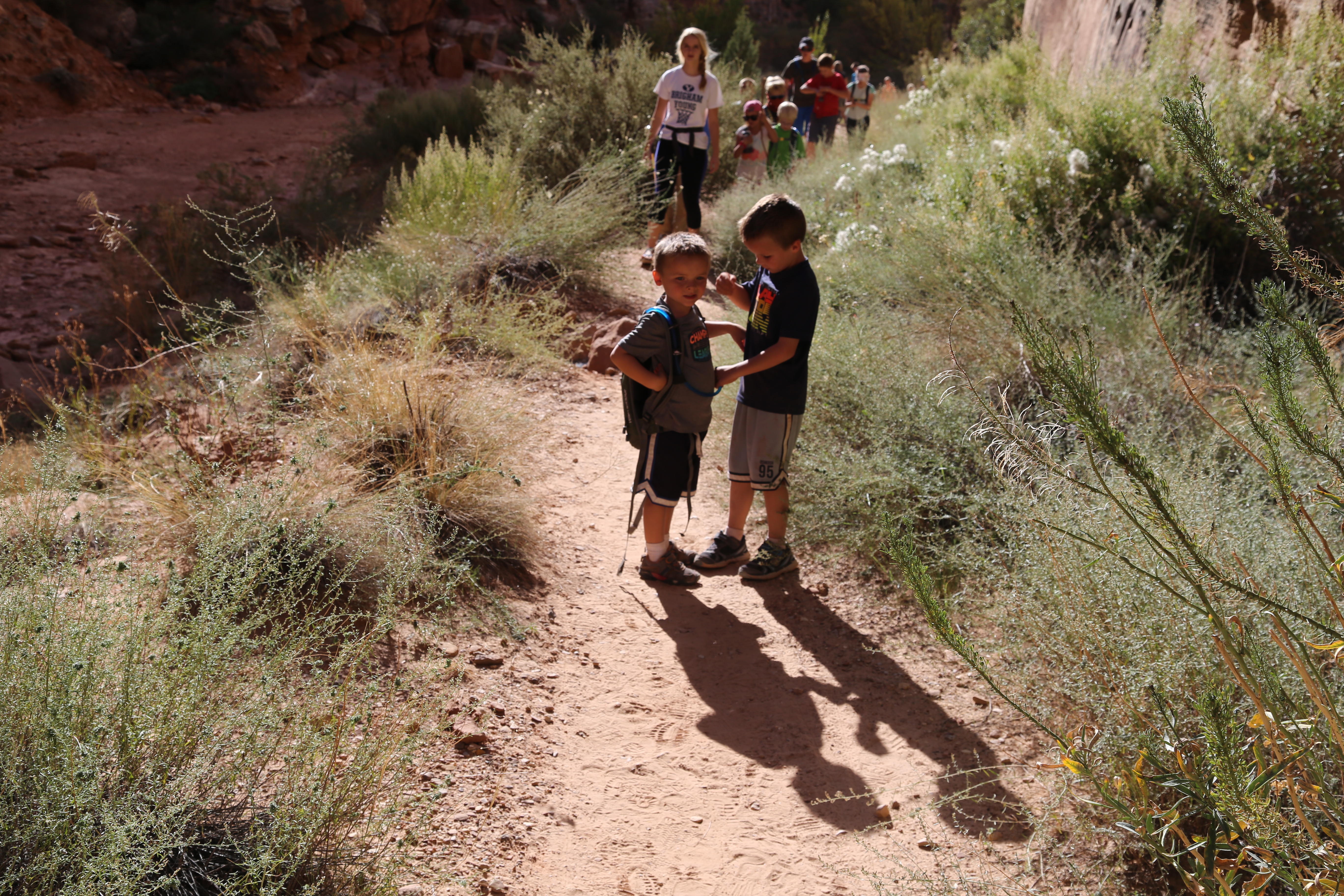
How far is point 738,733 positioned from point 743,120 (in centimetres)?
917

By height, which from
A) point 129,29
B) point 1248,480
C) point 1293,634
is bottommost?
point 129,29

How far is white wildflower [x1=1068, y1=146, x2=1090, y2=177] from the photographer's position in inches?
220

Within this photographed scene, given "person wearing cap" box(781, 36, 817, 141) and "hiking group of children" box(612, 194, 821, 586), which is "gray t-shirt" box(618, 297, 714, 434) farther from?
"person wearing cap" box(781, 36, 817, 141)

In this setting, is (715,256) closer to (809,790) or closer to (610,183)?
(610,183)

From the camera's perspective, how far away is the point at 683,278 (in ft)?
10.7

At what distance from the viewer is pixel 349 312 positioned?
536 cm

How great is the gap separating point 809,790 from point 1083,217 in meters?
4.48

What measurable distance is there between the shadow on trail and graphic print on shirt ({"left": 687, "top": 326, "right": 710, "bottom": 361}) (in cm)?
96

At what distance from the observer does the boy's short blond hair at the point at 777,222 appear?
326cm

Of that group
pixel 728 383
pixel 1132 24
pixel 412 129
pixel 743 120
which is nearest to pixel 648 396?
pixel 728 383

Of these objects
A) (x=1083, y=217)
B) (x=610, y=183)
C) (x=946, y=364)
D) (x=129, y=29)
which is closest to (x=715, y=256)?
(x=610, y=183)

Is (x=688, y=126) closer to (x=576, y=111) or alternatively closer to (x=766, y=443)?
(x=576, y=111)

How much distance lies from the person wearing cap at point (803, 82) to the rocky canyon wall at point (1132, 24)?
263 centimetres

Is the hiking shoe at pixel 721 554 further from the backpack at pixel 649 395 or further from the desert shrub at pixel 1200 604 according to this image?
the desert shrub at pixel 1200 604
